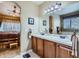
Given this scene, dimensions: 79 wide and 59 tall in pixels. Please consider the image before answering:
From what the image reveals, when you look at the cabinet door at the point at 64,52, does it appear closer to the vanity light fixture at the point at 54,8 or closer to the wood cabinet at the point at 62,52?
the wood cabinet at the point at 62,52

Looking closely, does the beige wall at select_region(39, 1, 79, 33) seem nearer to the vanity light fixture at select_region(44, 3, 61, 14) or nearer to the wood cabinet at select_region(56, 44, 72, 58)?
the vanity light fixture at select_region(44, 3, 61, 14)

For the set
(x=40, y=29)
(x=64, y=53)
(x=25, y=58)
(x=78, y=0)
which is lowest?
(x=25, y=58)

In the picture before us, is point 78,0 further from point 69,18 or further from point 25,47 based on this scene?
point 25,47

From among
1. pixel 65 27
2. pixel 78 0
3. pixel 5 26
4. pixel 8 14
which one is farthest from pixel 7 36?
pixel 78 0

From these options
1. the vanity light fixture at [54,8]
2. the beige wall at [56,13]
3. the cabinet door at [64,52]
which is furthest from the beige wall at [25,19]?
the cabinet door at [64,52]

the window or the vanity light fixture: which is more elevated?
the vanity light fixture

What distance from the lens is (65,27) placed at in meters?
2.74

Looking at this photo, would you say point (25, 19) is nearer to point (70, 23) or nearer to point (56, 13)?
point (56, 13)

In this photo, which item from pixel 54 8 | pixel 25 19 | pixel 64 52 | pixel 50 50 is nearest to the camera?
pixel 64 52

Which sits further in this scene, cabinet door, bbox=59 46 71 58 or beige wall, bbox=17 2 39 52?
beige wall, bbox=17 2 39 52

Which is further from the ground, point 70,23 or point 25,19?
point 25,19

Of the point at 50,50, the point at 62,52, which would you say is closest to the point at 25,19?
the point at 50,50

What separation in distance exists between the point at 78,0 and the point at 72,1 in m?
0.19

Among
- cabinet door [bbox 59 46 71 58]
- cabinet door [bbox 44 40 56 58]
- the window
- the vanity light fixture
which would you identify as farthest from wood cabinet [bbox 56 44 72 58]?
the vanity light fixture
